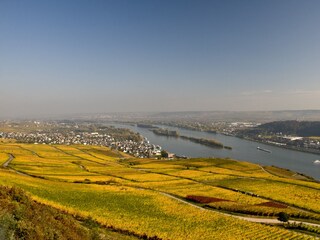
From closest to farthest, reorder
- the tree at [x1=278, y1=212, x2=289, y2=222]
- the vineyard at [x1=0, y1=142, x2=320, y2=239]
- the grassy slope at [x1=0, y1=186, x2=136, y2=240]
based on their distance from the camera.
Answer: the grassy slope at [x1=0, y1=186, x2=136, y2=240], the vineyard at [x1=0, y1=142, x2=320, y2=239], the tree at [x1=278, y1=212, x2=289, y2=222]

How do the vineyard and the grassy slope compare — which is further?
the vineyard

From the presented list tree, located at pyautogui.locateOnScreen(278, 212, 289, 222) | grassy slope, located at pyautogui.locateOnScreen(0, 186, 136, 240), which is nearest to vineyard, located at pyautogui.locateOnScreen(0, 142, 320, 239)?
tree, located at pyautogui.locateOnScreen(278, 212, 289, 222)

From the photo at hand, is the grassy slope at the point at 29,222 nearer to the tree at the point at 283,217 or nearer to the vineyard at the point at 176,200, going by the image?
the vineyard at the point at 176,200

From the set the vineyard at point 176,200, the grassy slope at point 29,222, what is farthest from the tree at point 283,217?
the grassy slope at point 29,222

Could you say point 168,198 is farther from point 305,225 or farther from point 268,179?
point 268,179

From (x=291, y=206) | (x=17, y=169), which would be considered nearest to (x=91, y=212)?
(x=291, y=206)

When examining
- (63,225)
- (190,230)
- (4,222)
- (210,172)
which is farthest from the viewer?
(210,172)

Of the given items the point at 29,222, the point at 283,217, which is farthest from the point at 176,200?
the point at 29,222

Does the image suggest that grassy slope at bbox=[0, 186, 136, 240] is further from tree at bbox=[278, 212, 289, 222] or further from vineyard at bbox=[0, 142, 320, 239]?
tree at bbox=[278, 212, 289, 222]
